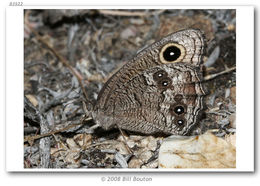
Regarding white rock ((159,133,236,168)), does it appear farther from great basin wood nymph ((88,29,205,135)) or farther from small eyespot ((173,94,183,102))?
small eyespot ((173,94,183,102))

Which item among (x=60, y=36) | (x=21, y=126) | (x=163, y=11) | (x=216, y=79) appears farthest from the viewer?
(x=60, y=36)

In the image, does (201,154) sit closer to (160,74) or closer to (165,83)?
(165,83)

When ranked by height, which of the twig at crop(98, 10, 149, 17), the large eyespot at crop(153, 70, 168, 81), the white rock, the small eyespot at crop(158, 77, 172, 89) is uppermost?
the twig at crop(98, 10, 149, 17)

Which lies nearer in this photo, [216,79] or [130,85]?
[130,85]

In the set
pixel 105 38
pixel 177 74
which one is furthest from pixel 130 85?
pixel 105 38

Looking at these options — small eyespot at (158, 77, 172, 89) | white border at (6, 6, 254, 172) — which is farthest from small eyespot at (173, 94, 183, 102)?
white border at (6, 6, 254, 172)

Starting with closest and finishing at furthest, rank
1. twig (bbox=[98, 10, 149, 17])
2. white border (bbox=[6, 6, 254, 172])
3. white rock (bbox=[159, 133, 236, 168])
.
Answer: white rock (bbox=[159, 133, 236, 168]) → white border (bbox=[6, 6, 254, 172]) → twig (bbox=[98, 10, 149, 17])
